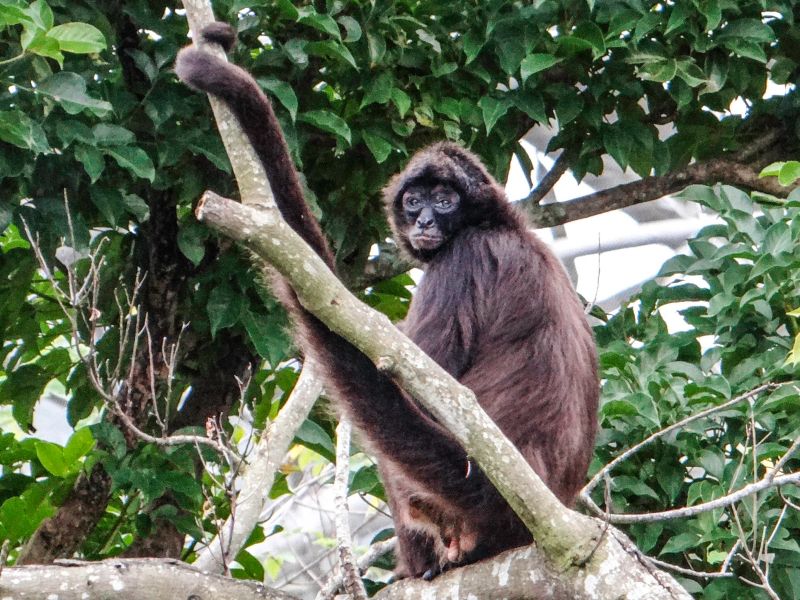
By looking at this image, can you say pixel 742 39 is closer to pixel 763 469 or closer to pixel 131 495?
pixel 763 469

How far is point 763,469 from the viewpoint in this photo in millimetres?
6359

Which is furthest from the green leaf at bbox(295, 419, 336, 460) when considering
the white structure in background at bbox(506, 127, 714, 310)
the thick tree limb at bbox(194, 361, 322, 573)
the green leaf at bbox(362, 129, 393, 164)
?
the white structure in background at bbox(506, 127, 714, 310)

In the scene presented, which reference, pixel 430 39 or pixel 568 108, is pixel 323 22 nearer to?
pixel 430 39

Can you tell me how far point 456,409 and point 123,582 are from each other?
151cm

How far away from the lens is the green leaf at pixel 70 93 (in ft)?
18.0

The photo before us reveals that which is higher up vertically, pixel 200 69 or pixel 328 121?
pixel 200 69

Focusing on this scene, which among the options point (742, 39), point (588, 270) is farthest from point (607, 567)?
point (588, 270)

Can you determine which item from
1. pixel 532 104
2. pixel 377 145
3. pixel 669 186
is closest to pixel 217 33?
pixel 377 145

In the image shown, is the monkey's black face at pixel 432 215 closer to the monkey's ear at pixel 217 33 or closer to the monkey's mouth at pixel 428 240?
the monkey's mouth at pixel 428 240

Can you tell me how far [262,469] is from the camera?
5.32 m

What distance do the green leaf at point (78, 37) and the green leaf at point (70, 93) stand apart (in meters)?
0.24

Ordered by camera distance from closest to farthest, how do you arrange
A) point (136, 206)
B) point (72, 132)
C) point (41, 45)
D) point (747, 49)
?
point (41, 45) < point (72, 132) < point (136, 206) < point (747, 49)

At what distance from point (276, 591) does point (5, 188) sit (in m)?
2.63

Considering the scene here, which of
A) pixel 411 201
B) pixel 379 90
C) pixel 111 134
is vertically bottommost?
pixel 411 201
